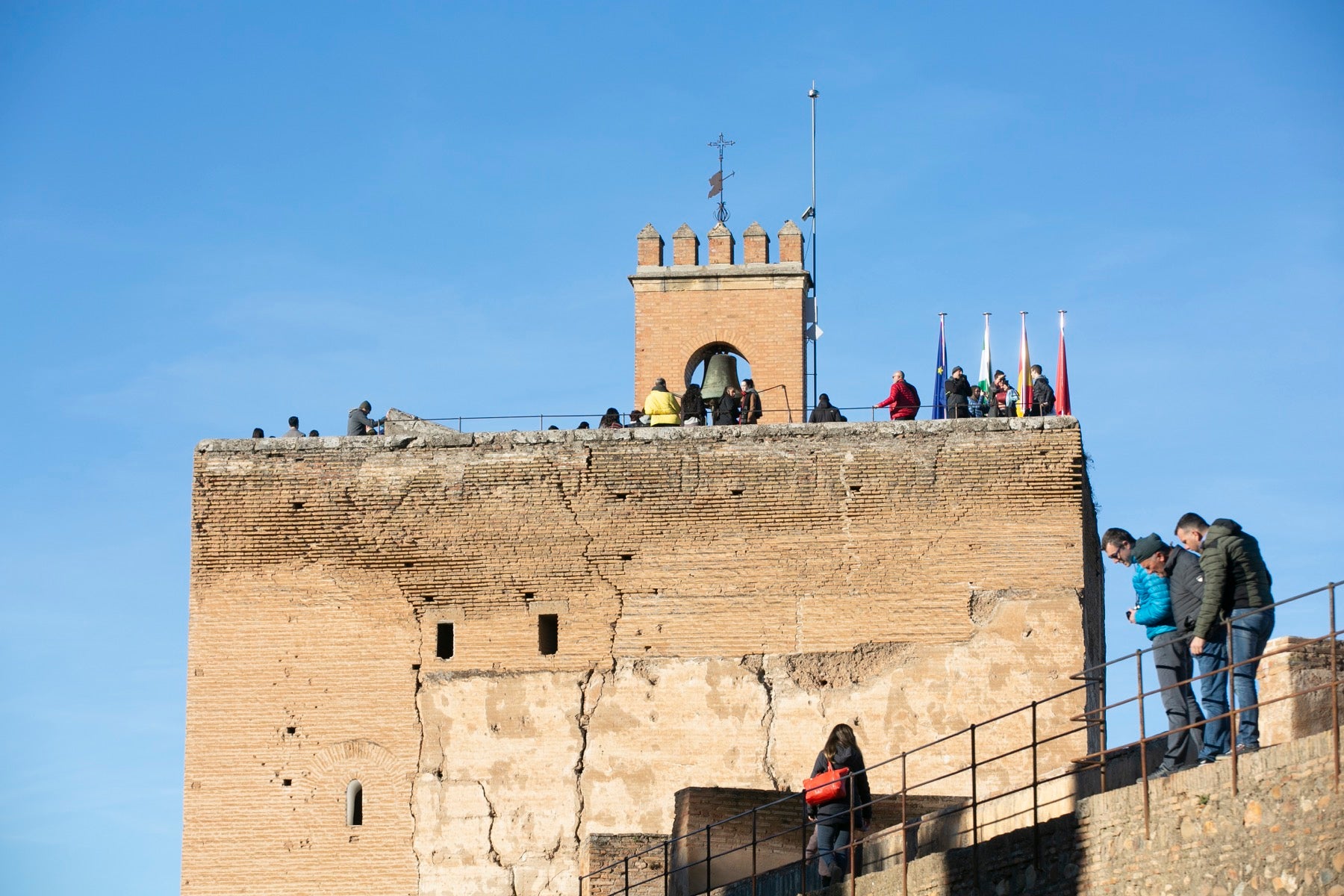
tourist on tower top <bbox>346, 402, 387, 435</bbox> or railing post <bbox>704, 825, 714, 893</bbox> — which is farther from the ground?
tourist on tower top <bbox>346, 402, 387, 435</bbox>

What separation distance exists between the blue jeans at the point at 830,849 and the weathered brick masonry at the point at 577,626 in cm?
620

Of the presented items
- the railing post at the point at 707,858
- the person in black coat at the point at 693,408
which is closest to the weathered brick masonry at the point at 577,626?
the person in black coat at the point at 693,408

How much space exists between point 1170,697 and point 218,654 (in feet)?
41.3

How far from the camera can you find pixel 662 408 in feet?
79.5

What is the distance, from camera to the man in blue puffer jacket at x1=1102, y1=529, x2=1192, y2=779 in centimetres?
1298

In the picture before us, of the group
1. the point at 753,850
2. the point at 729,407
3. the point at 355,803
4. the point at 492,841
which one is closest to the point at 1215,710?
the point at 753,850

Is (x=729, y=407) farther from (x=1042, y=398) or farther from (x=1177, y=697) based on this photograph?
(x=1177, y=697)

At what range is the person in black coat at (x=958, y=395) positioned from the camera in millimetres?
23750

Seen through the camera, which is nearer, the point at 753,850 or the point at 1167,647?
the point at 1167,647

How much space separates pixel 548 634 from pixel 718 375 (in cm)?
488

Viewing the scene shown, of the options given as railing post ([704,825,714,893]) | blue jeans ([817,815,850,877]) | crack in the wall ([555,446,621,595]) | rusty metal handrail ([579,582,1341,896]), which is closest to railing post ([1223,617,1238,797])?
rusty metal handrail ([579,582,1341,896])

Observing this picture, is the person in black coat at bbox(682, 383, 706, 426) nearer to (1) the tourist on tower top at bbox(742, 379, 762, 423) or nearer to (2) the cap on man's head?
(1) the tourist on tower top at bbox(742, 379, 762, 423)

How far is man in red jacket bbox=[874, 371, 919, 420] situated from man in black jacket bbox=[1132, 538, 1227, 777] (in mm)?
10060

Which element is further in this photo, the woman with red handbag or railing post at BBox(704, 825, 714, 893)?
railing post at BBox(704, 825, 714, 893)
